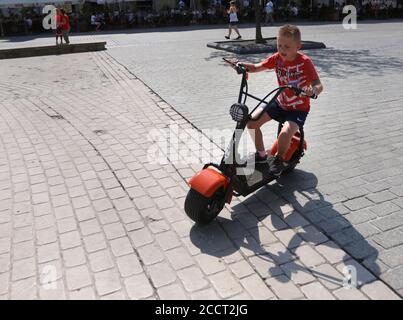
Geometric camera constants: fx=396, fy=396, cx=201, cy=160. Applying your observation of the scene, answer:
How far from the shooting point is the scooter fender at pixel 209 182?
314 centimetres

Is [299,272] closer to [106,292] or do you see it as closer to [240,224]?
[240,224]

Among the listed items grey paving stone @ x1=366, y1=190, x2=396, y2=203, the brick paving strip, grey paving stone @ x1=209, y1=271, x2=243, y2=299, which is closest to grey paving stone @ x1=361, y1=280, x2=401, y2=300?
the brick paving strip

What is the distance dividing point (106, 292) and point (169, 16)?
25.9 meters

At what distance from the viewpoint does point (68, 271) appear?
285 centimetres

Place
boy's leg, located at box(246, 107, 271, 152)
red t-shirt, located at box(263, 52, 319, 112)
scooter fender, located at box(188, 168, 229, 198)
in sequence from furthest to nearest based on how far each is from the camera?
boy's leg, located at box(246, 107, 271, 152) → red t-shirt, located at box(263, 52, 319, 112) → scooter fender, located at box(188, 168, 229, 198)

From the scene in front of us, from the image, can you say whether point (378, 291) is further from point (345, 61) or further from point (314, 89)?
point (345, 61)

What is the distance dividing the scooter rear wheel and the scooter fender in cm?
4

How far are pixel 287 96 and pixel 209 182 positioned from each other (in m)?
1.25

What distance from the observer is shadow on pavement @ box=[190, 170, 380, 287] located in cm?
279

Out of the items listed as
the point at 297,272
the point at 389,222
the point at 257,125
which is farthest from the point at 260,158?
the point at 297,272

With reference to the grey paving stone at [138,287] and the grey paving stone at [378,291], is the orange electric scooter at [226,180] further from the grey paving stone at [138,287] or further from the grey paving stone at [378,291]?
the grey paving stone at [378,291]

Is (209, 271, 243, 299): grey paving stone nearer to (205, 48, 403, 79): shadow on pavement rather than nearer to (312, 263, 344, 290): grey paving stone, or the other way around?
(312, 263, 344, 290): grey paving stone

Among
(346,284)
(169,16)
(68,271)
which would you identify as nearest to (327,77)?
(346,284)
